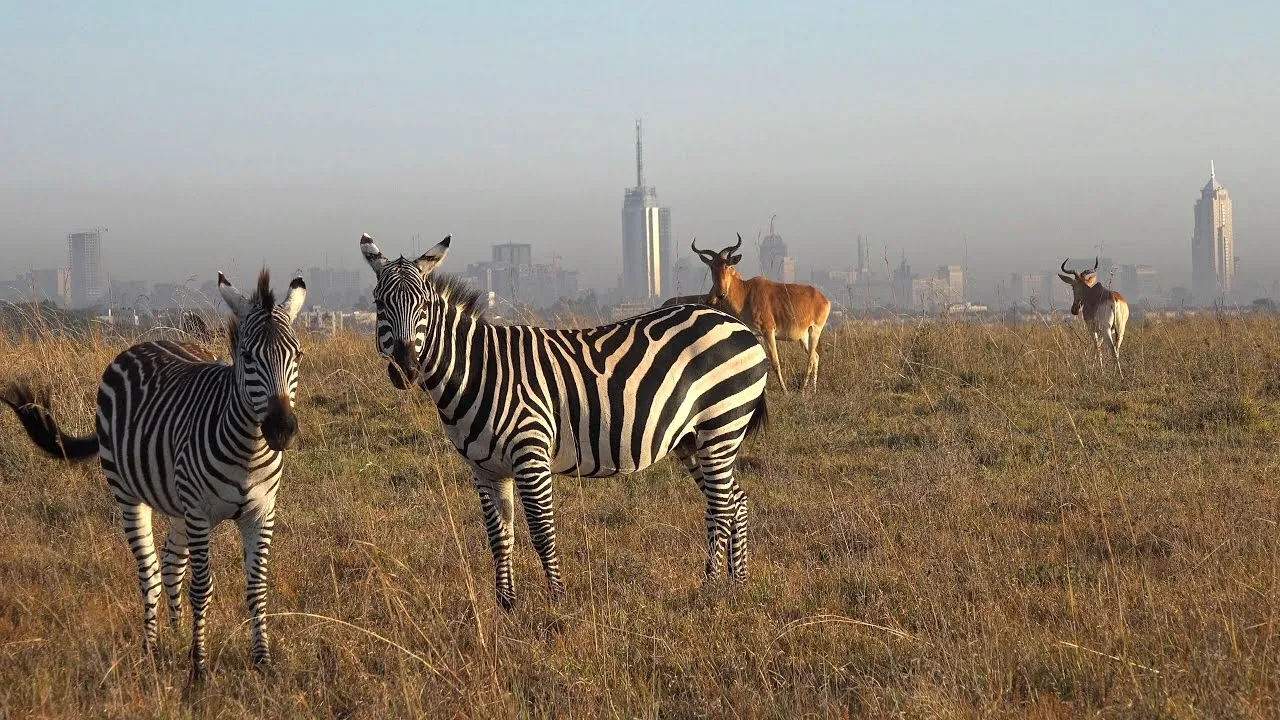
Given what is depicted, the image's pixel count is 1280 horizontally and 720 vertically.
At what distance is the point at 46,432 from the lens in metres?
5.99

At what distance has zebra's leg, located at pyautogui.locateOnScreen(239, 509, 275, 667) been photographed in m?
4.92

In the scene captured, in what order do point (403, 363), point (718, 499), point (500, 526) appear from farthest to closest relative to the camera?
point (718, 499), point (500, 526), point (403, 363)

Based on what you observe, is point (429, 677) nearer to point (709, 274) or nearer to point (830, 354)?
point (830, 354)

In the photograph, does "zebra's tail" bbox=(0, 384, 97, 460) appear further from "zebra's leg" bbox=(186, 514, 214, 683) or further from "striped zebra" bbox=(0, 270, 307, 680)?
"zebra's leg" bbox=(186, 514, 214, 683)

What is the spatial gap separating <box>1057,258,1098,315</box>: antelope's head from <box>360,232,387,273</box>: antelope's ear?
14050 millimetres

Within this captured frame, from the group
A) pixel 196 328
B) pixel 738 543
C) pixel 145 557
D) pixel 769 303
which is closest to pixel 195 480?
pixel 145 557

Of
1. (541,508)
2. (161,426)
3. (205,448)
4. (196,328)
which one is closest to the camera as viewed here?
(205,448)

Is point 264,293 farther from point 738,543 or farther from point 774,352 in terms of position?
point 774,352

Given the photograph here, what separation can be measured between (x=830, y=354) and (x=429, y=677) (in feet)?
37.1

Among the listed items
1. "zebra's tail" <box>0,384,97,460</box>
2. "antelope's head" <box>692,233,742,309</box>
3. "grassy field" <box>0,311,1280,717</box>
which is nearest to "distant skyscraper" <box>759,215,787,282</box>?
"antelope's head" <box>692,233,742,309</box>

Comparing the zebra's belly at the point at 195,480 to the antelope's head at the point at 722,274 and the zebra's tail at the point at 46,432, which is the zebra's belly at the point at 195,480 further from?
the antelope's head at the point at 722,274

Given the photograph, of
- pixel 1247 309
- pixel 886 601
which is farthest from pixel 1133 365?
pixel 886 601

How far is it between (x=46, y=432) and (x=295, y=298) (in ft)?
6.67

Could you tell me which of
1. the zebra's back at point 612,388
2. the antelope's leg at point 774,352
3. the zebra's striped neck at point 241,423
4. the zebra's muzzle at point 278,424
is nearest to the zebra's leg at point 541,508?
the zebra's back at point 612,388
